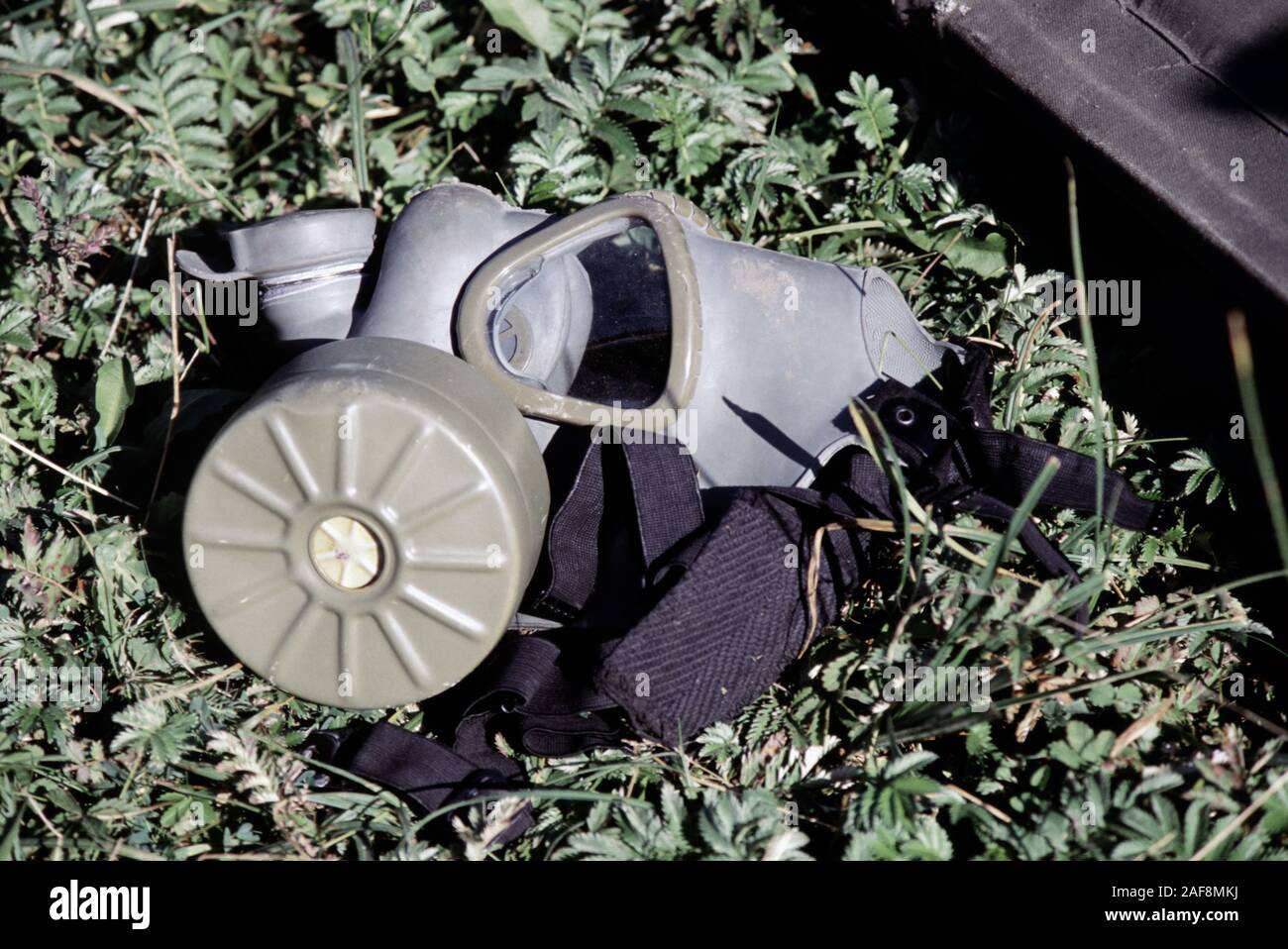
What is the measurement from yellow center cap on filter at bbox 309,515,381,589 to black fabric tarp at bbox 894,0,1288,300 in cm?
197

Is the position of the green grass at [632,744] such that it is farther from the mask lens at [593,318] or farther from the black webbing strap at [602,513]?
the mask lens at [593,318]

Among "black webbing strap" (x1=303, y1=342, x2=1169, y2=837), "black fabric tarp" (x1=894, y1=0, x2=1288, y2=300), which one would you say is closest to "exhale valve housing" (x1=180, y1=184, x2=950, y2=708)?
"black webbing strap" (x1=303, y1=342, x2=1169, y2=837)

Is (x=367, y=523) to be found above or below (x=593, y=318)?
below

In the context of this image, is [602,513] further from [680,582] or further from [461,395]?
[461,395]

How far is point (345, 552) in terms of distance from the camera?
2.50 meters

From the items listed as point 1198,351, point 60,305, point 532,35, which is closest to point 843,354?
point 1198,351

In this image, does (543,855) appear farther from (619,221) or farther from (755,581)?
(619,221)

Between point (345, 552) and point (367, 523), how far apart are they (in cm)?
9

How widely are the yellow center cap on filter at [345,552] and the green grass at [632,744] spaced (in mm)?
481

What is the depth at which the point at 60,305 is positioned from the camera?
3459 millimetres

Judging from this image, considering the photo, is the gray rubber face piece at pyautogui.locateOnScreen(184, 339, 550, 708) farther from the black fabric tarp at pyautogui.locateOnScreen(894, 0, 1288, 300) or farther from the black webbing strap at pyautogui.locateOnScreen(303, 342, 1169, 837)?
the black fabric tarp at pyautogui.locateOnScreen(894, 0, 1288, 300)

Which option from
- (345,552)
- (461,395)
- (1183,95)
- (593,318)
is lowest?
(345,552)

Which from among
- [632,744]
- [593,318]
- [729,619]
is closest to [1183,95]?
[593,318]

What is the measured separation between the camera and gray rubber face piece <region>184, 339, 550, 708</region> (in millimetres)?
2438
